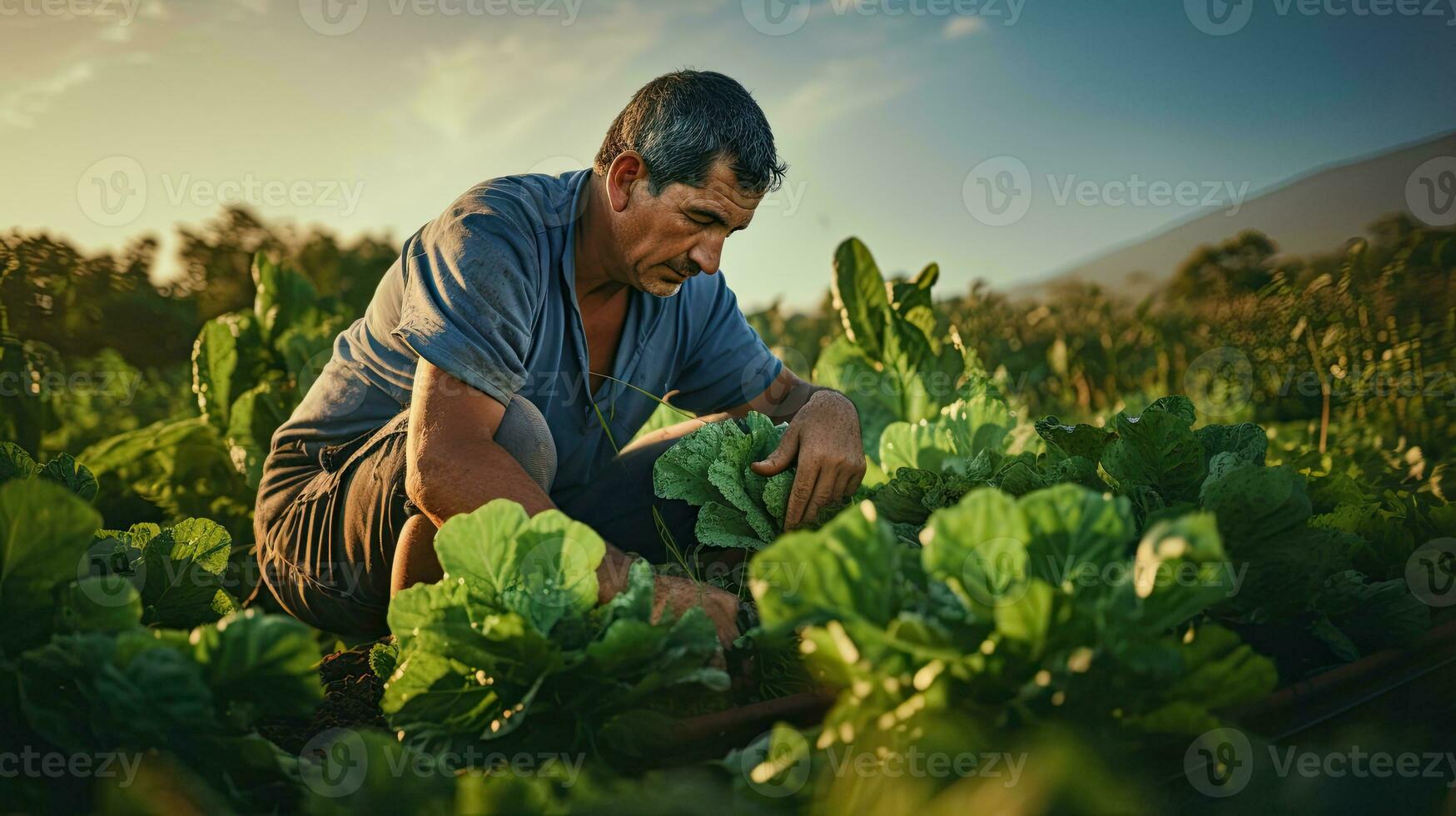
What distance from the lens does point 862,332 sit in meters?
3.43

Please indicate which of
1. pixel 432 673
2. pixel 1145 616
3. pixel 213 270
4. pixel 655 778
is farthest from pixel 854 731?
pixel 213 270

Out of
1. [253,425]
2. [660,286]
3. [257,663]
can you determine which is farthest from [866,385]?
[257,663]

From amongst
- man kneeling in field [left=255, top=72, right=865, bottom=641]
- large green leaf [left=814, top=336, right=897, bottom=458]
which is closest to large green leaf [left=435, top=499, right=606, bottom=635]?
man kneeling in field [left=255, top=72, right=865, bottom=641]

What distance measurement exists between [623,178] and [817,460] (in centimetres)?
71

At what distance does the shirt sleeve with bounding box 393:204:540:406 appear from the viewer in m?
1.71

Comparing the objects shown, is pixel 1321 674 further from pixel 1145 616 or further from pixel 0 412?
pixel 0 412

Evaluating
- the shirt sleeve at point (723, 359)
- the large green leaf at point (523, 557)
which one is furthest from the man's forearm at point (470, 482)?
the shirt sleeve at point (723, 359)

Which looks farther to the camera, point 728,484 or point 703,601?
point 728,484

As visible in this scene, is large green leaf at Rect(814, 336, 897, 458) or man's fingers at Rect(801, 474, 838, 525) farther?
large green leaf at Rect(814, 336, 897, 458)

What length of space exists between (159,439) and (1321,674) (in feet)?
A: 12.0

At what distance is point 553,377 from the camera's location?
218 centimetres

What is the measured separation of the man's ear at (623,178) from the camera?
2023mm

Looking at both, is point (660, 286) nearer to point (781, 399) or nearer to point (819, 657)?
point (781, 399)

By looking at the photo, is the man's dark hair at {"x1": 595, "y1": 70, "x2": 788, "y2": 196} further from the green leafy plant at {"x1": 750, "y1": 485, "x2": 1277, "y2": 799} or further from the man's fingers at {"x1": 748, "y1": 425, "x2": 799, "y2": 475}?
the green leafy plant at {"x1": 750, "y1": 485, "x2": 1277, "y2": 799}
